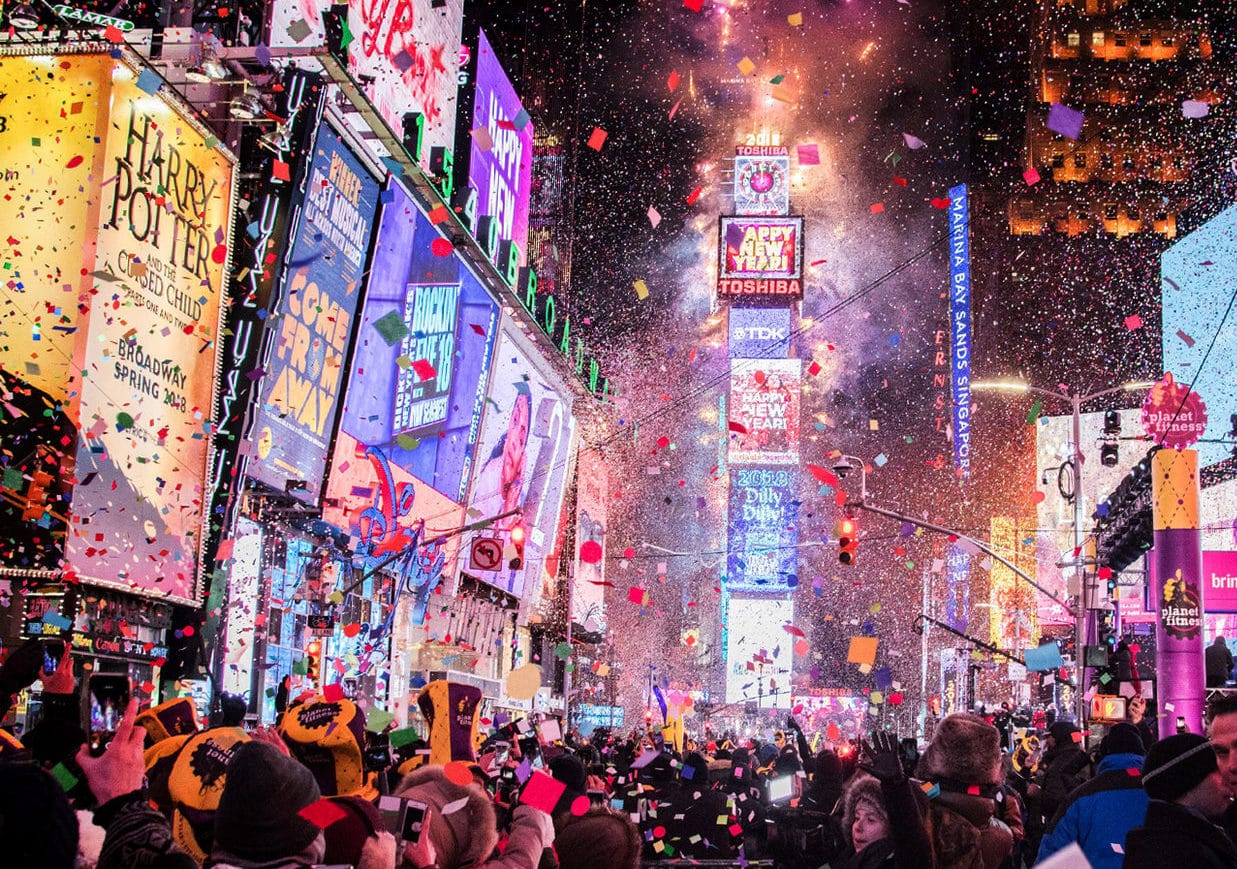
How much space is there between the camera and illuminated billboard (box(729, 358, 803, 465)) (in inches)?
4048

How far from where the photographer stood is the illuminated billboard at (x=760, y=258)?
110 meters

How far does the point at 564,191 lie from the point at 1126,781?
5086 centimetres

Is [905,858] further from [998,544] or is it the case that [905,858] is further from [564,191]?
[998,544]

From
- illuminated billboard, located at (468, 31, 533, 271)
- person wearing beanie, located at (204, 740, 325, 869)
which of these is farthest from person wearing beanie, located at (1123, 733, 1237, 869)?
illuminated billboard, located at (468, 31, 533, 271)

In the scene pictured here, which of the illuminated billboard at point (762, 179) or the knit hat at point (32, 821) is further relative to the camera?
the illuminated billboard at point (762, 179)

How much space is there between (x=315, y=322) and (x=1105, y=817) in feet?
64.9

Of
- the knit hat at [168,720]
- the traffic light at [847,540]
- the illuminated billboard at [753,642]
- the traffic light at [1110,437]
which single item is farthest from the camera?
the illuminated billboard at [753,642]

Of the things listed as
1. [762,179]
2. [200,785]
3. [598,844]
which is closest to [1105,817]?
[598,844]

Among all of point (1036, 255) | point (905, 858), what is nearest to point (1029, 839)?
point (905, 858)

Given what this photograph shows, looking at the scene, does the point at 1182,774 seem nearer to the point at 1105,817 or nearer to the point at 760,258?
the point at 1105,817

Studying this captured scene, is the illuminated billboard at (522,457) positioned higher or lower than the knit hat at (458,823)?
higher

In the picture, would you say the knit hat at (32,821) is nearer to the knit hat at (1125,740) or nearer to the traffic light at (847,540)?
the knit hat at (1125,740)

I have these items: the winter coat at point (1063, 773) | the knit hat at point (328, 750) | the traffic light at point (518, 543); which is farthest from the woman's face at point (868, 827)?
the traffic light at point (518, 543)

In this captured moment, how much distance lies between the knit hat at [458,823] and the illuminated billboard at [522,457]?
104 ft
